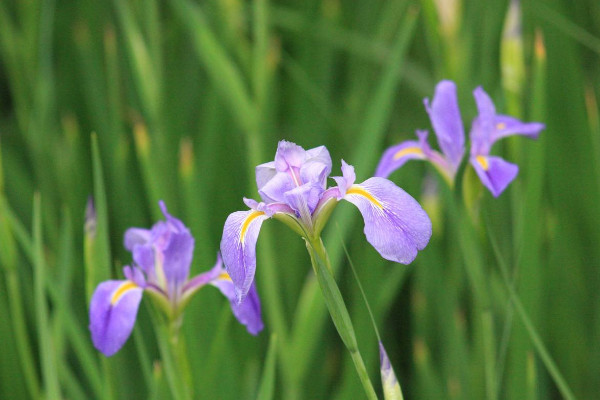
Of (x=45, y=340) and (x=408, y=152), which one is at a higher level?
(x=408, y=152)

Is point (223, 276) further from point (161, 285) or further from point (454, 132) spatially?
point (454, 132)

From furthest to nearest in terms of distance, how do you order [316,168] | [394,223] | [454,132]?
[454,132], [316,168], [394,223]

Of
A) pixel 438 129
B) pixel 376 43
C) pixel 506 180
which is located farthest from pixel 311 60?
pixel 506 180

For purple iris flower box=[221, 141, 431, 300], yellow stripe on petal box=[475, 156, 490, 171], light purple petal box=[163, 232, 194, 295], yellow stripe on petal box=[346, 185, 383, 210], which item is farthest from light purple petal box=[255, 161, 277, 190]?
yellow stripe on petal box=[475, 156, 490, 171]

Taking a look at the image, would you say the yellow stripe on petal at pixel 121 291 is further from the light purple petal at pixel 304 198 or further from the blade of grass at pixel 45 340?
the light purple petal at pixel 304 198

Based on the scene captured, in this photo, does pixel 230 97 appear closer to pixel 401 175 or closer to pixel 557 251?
pixel 401 175

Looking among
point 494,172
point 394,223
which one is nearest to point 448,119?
point 494,172

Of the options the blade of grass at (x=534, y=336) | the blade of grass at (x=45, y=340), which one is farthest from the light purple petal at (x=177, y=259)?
the blade of grass at (x=534, y=336)

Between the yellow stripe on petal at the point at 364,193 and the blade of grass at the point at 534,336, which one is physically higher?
the yellow stripe on petal at the point at 364,193
